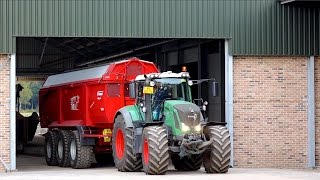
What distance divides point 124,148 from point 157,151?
2.12 metres

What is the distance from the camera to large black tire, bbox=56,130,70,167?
2677 cm

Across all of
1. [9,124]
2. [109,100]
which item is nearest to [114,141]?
Answer: [109,100]

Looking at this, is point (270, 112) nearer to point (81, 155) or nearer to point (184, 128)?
point (184, 128)

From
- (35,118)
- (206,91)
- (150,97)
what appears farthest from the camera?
(35,118)

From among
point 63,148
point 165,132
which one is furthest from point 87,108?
point 165,132

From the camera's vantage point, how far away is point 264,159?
25250 millimetres

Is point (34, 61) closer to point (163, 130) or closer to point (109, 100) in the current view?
point (109, 100)

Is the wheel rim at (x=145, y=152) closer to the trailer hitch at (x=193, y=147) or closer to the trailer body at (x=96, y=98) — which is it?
the trailer hitch at (x=193, y=147)

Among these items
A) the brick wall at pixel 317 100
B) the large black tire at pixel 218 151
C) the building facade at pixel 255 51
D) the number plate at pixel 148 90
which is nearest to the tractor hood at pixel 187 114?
the large black tire at pixel 218 151

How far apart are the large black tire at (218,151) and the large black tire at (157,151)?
4.26ft

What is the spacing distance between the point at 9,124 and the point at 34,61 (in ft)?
73.9

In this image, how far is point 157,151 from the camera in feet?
67.2

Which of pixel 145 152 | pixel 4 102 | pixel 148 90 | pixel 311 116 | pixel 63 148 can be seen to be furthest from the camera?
pixel 63 148

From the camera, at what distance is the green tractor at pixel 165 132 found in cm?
2084
